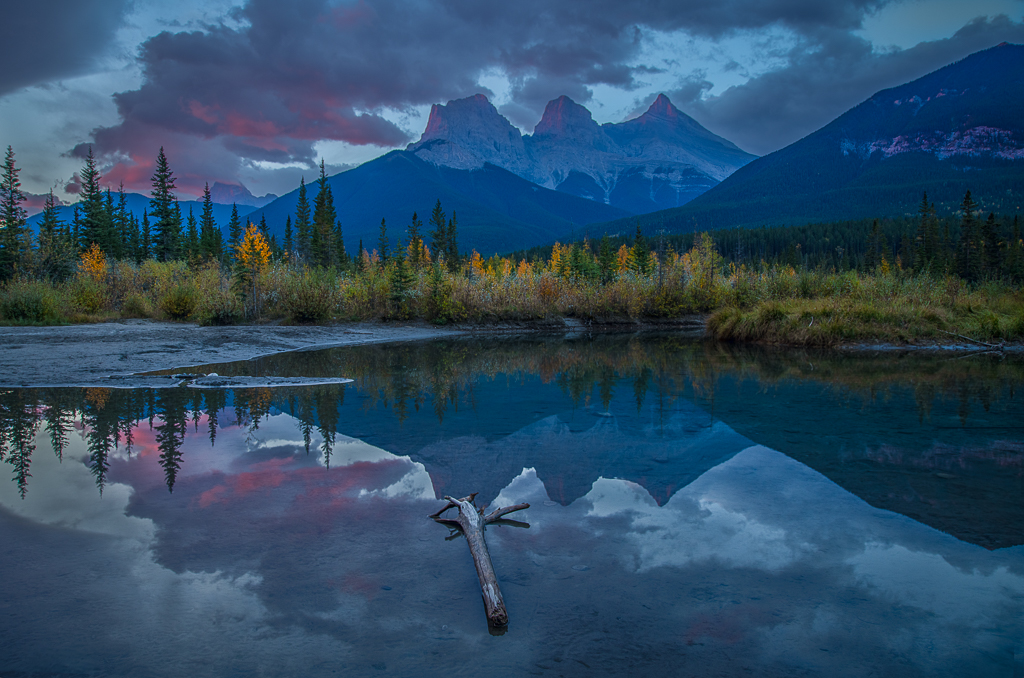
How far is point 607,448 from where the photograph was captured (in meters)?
6.47

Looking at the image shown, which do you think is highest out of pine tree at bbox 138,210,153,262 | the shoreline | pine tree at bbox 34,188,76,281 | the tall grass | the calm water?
pine tree at bbox 138,210,153,262

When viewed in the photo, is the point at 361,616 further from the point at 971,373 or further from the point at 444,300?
the point at 444,300

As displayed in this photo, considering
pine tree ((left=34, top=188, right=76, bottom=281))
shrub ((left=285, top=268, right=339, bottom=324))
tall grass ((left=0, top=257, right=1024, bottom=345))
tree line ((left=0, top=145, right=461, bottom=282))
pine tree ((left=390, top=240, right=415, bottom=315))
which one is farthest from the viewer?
tree line ((left=0, top=145, right=461, bottom=282))

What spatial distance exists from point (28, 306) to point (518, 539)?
20.5 metres

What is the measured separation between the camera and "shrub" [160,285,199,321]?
20078 mm

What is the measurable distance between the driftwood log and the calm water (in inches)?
3.5

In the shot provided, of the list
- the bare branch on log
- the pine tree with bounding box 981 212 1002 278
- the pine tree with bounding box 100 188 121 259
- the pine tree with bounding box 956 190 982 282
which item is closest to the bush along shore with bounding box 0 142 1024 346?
the pine tree with bounding box 100 188 121 259

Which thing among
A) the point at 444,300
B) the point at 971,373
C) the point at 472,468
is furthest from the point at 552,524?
the point at 444,300

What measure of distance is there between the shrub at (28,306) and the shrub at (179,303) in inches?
124

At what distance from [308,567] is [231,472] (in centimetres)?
238

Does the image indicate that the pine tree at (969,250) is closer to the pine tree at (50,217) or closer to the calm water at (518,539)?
the calm water at (518,539)

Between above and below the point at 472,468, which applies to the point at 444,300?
above

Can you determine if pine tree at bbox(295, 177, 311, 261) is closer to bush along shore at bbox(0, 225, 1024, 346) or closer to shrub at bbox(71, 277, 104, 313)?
bush along shore at bbox(0, 225, 1024, 346)

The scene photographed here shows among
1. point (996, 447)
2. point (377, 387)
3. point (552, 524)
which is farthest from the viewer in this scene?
point (377, 387)
